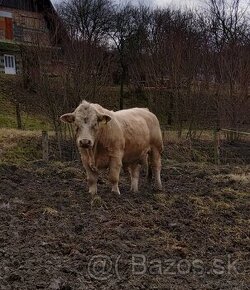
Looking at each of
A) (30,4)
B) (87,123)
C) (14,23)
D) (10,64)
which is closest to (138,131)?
(87,123)

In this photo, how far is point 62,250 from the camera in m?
5.18

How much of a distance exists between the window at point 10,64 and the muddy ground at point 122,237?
26998 mm

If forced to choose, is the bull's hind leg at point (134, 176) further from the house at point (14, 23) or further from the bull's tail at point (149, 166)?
the house at point (14, 23)

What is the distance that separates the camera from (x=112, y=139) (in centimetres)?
809

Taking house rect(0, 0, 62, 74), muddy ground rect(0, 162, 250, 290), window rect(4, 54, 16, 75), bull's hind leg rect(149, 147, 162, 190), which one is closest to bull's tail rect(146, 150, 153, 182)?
bull's hind leg rect(149, 147, 162, 190)

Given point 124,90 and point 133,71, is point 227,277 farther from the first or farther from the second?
point 124,90

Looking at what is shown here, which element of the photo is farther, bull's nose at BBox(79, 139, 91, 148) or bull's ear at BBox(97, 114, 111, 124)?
bull's ear at BBox(97, 114, 111, 124)

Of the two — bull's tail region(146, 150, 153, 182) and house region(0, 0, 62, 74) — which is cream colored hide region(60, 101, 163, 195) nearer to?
bull's tail region(146, 150, 153, 182)

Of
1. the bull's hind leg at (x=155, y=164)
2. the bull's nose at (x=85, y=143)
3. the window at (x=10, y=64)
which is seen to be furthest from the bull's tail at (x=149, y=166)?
the window at (x=10, y=64)

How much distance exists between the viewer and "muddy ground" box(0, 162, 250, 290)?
4.49 meters

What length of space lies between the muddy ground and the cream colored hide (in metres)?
0.46

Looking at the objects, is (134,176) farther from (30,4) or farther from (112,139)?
(30,4)

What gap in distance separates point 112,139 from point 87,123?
63cm

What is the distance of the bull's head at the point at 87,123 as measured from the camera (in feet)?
24.6
